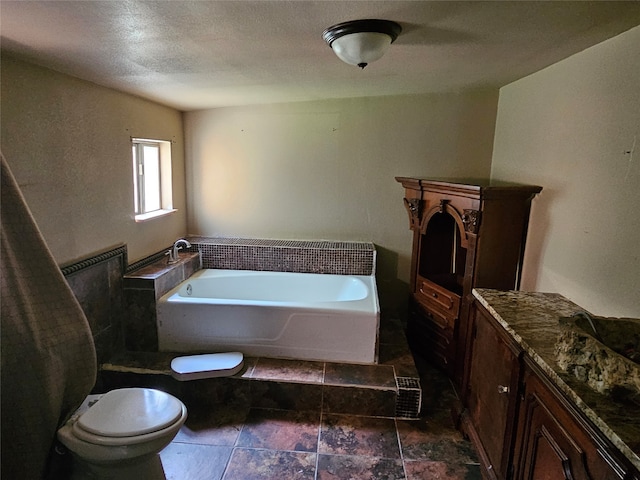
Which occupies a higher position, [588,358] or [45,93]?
[45,93]

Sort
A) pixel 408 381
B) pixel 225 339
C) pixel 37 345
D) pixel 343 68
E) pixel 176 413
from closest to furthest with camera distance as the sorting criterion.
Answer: pixel 37 345, pixel 176 413, pixel 343 68, pixel 408 381, pixel 225 339

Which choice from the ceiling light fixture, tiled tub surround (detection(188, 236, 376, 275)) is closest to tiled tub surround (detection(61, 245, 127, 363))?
tiled tub surround (detection(188, 236, 376, 275))

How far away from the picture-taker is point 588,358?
1122 mm

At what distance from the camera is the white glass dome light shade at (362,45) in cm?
151

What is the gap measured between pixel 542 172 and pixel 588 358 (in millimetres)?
1516

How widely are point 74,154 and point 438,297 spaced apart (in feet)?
8.35

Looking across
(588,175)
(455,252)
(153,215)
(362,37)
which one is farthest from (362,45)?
(153,215)

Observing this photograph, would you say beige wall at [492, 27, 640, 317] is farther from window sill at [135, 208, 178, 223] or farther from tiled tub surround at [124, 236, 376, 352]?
window sill at [135, 208, 178, 223]

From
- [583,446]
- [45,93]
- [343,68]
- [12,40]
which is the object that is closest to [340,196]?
[343,68]

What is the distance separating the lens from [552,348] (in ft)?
4.46

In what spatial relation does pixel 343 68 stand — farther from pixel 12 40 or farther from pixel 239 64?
pixel 12 40

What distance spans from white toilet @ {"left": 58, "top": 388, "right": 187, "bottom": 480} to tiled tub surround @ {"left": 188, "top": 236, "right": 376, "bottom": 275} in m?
1.80

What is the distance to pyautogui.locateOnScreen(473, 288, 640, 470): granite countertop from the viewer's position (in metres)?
0.94

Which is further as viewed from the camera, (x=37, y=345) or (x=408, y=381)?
(x=408, y=381)
